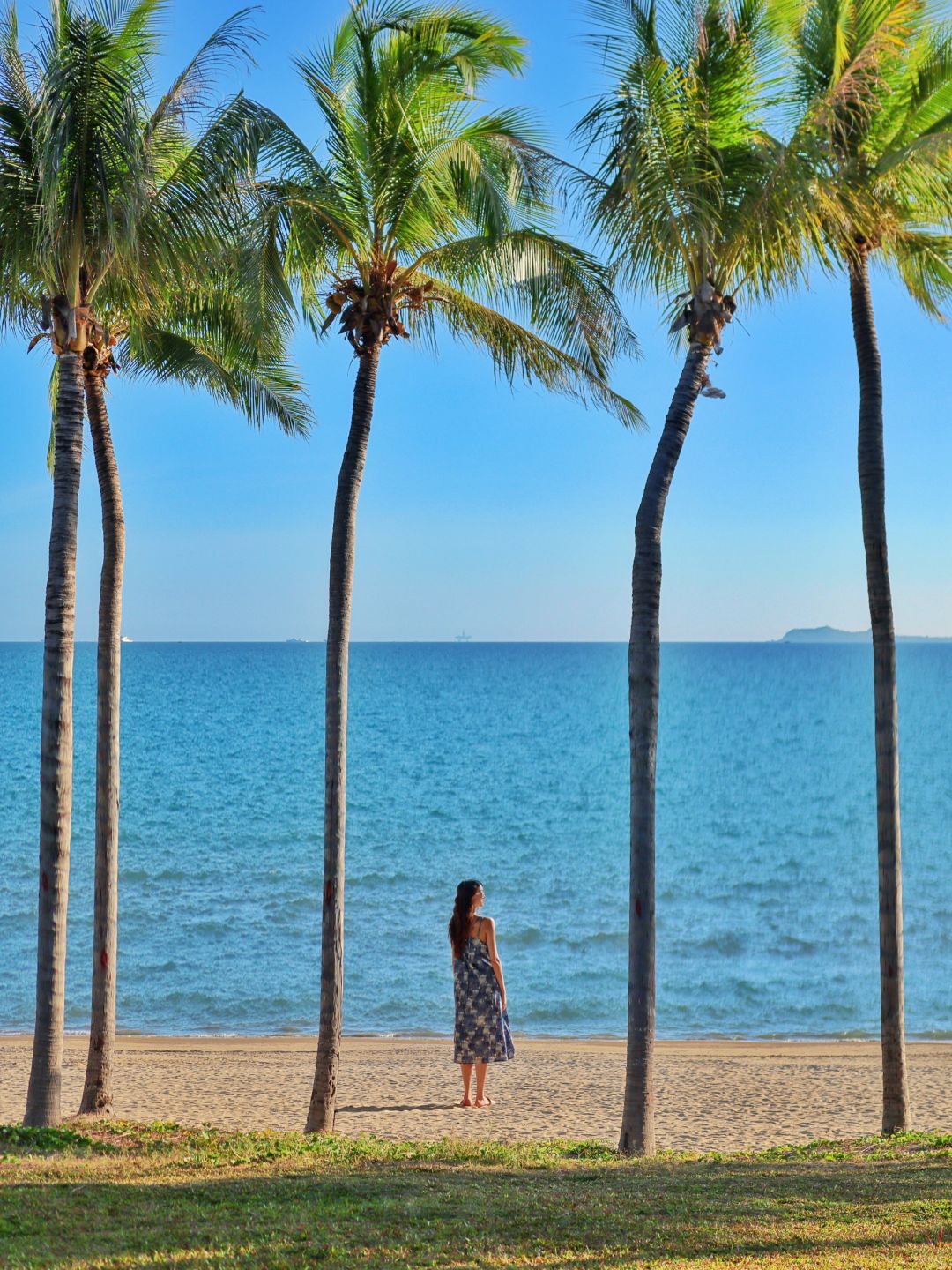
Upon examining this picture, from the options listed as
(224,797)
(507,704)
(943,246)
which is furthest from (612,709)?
(943,246)

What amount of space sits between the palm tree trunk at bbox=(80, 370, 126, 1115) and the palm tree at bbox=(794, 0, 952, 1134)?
6684 mm

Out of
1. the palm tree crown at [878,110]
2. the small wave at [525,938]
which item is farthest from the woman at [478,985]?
the small wave at [525,938]

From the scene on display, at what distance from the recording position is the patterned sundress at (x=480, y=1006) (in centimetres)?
1180

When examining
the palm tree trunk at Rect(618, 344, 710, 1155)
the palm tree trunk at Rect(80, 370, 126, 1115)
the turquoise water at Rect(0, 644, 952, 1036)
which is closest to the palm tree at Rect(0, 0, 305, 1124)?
the palm tree trunk at Rect(80, 370, 126, 1115)

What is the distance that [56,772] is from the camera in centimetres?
973

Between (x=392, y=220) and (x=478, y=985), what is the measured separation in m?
6.91

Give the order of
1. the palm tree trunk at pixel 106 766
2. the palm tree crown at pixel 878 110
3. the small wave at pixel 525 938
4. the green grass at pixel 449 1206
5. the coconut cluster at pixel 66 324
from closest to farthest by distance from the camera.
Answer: the green grass at pixel 449 1206 < the palm tree crown at pixel 878 110 < the coconut cluster at pixel 66 324 < the palm tree trunk at pixel 106 766 < the small wave at pixel 525 938

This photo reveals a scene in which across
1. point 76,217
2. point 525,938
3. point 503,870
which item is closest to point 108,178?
point 76,217

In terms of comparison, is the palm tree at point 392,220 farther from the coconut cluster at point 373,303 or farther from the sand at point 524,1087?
the sand at point 524,1087

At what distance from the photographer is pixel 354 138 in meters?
10.5

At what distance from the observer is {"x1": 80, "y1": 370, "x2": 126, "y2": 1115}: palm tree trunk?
37.3 ft

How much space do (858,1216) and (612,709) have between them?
10703 centimetres

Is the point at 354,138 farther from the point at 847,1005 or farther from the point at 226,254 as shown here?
the point at 847,1005

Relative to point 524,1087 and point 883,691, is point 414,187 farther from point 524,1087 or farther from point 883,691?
point 524,1087
